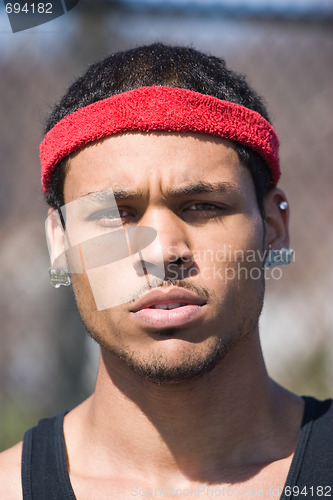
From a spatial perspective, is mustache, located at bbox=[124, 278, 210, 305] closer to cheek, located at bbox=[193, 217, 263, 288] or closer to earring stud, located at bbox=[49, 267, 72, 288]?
cheek, located at bbox=[193, 217, 263, 288]

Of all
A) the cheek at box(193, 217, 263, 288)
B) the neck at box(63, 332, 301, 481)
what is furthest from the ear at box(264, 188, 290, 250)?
the neck at box(63, 332, 301, 481)

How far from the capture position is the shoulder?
2.47m

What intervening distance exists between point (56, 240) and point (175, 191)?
668 millimetres

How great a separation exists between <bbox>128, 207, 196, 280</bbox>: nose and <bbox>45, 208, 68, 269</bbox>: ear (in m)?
0.46

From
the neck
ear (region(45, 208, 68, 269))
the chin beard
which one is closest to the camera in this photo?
the chin beard

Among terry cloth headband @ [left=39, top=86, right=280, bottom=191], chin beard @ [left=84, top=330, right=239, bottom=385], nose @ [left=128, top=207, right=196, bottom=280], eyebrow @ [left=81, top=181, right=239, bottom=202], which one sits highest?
terry cloth headband @ [left=39, top=86, right=280, bottom=191]

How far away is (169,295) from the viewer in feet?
7.59

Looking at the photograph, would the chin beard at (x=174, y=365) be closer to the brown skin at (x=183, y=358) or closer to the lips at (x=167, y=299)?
the brown skin at (x=183, y=358)

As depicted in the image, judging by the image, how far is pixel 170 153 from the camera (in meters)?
2.41

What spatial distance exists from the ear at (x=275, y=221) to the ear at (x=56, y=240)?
0.86 meters

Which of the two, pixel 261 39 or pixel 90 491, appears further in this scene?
pixel 261 39

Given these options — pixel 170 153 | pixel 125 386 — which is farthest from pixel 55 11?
pixel 125 386

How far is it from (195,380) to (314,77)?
113 inches

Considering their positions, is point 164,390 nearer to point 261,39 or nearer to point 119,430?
point 119,430
